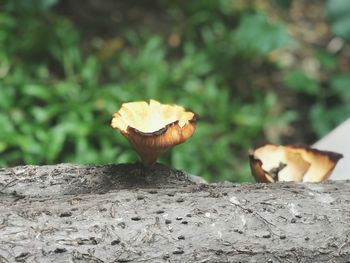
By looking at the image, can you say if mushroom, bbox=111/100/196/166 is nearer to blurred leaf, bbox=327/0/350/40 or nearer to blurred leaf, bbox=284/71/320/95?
blurred leaf, bbox=327/0/350/40

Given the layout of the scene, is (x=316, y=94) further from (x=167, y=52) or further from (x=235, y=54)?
(x=167, y=52)

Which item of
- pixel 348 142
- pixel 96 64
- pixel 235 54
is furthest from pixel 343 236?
pixel 235 54

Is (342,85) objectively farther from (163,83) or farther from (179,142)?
(179,142)

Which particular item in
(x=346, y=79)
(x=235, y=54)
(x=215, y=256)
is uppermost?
(x=235, y=54)

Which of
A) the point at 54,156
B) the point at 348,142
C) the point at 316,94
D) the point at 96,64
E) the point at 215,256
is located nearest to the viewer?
the point at 215,256

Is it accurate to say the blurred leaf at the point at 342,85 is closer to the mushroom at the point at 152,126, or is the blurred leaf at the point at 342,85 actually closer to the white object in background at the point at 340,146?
the white object in background at the point at 340,146

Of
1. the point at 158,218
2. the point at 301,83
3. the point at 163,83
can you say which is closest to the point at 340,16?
the point at 301,83

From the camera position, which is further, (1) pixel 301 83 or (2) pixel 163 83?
(1) pixel 301 83
